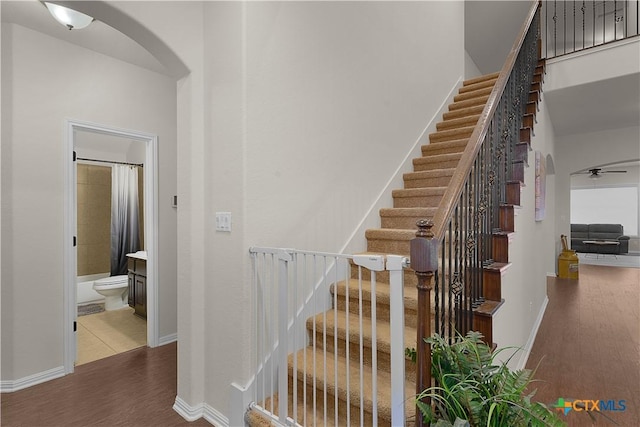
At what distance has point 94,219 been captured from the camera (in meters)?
5.89

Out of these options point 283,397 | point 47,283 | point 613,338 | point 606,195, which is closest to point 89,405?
point 47,283

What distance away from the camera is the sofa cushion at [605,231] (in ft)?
35.9

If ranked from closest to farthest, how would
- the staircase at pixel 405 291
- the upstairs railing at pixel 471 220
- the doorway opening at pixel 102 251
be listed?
the upstairs railing at pixel 471 220 < the staircase at pixel 405 291 < the doorway opening at pixel 102 251

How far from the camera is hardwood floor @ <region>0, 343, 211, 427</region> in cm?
215

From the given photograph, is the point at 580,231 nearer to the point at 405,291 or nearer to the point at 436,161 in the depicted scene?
the point at 436,161

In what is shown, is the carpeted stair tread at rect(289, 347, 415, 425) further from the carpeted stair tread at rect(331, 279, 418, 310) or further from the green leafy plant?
the carpeted stair tread at rect(331, 279, 418, 310)

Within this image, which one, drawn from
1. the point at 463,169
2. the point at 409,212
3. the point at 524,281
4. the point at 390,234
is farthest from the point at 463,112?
the point at 463,169

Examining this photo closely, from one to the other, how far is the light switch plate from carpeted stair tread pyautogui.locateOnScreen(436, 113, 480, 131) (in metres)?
3.13

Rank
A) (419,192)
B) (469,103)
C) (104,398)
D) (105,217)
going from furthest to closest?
(105,217) → (469,103) → (419,192) → (104,398)

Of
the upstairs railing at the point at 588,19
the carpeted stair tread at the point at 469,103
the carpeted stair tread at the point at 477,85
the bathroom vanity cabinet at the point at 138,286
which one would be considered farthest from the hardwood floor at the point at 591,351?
the upstairs railing at the point at 588,19

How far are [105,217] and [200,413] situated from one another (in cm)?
507

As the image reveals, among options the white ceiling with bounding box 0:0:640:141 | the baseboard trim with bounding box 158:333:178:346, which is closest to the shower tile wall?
the baseboard trim with bounding box 158:333:178:346

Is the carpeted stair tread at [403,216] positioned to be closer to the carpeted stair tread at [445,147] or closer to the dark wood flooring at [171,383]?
the carpeted stair tread at [445,147]

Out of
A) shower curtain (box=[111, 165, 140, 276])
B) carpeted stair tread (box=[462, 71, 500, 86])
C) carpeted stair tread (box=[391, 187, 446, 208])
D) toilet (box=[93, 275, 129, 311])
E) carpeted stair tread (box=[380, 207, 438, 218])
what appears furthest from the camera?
shower curtain (box=[111, 165, 140, 276])
